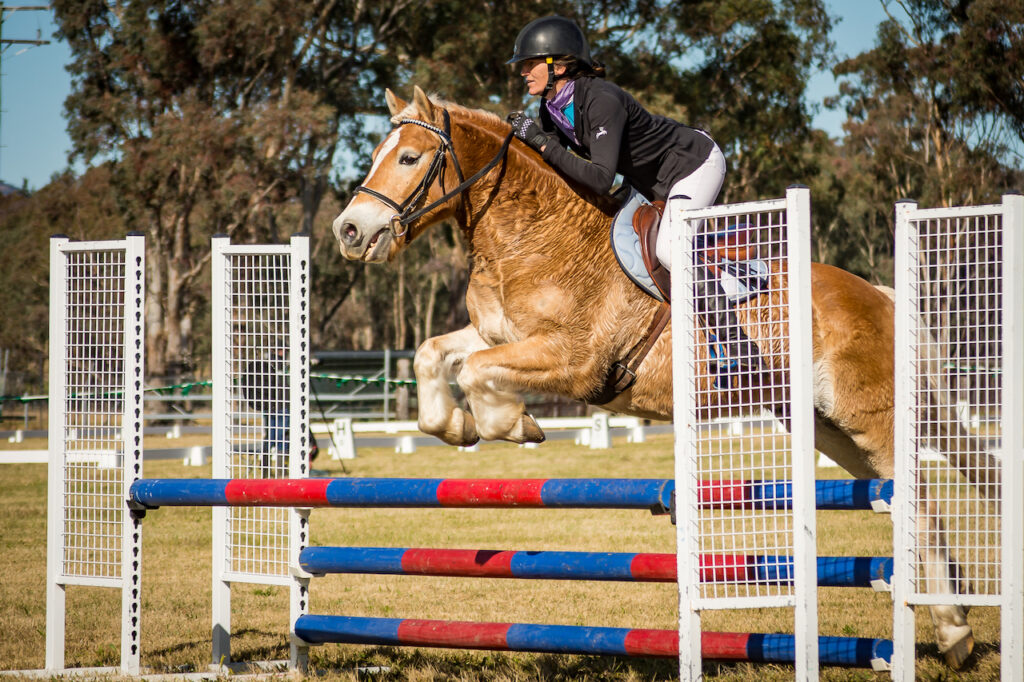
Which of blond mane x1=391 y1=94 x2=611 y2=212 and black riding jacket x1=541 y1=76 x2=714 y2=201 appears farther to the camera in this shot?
blond mane x1=391 y1=94 x2=611 y2=212

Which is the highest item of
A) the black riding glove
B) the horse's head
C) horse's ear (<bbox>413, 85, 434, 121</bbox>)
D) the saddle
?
horse's ear (<bbox>413, 85, 434, 121</bbox>)

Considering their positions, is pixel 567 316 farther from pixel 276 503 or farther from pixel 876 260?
pixel 876 260

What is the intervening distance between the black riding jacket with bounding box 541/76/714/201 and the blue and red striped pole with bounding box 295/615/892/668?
1829mm

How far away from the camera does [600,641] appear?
12.4ft

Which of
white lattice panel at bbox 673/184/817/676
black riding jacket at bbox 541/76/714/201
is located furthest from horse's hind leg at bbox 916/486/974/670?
black riding jacket at bbox 541/76/714/201

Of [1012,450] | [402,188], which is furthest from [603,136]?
[1012,450]

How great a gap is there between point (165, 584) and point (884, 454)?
506cm

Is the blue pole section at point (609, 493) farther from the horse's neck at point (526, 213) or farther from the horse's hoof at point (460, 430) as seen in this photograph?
the horse's neck at point (526, 213)

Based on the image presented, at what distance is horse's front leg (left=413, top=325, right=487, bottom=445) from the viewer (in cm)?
429

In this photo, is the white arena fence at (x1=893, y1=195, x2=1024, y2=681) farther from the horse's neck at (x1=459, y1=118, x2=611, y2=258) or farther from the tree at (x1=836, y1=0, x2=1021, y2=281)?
the tree at (x1=836, y1=0, x2=1021, y2=281)

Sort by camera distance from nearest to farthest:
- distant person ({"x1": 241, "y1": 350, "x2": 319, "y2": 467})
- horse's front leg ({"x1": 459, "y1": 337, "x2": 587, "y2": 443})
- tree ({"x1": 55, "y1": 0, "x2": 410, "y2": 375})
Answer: horse's front leg ({"x1": 459, "y1": 337, "x2": 587, "y2": 443})
distant person ({"x1": 241, "y1": 350, "x2": 319, "y2": 467})
tree ({"x1": 55, "y1": 0, "x2": 410, "y2": 375})

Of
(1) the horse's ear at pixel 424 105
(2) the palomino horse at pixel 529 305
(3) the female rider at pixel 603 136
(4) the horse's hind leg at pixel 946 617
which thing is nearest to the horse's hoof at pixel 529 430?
(2) the palomino horse at pixel 529 305

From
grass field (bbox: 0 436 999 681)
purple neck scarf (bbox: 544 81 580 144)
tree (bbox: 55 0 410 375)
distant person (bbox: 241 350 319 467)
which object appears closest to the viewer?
purple neck scarf (bbox: 544 81 580 144)

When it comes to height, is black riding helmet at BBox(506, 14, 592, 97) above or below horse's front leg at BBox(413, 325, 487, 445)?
above
